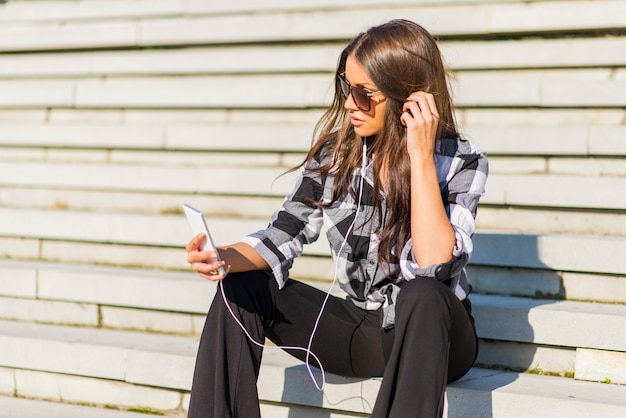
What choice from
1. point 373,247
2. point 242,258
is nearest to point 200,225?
point 242,258

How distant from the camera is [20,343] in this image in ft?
14.2

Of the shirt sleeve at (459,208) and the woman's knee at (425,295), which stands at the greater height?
the shirt sleeve at (459,208)

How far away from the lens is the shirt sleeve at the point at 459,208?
298 cm

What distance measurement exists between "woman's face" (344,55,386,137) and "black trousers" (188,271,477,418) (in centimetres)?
59

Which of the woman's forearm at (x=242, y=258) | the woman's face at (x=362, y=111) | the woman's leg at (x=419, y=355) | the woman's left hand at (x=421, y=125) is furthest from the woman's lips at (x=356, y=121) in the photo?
the woman's leg at (x=419, y=355)

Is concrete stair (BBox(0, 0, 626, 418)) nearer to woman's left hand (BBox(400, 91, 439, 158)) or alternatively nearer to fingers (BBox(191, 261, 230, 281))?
fingers (BBox(191, 261, 230, 281))

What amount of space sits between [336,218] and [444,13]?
2215mm

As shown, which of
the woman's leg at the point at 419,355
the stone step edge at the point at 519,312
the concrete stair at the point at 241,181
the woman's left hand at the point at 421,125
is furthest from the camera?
the concrete stair at the point at 241,181

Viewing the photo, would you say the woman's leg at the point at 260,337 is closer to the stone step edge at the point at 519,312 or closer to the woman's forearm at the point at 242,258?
the woman's forearm at the point at 242,258

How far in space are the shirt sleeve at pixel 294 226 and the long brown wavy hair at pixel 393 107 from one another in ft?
0.23

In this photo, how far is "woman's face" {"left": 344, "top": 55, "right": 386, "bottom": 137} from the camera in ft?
10.3

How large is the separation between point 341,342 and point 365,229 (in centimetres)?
40

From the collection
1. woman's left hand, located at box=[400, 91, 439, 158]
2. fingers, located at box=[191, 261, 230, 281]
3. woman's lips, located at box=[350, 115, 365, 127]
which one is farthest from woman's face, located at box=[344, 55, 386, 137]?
fingers, located at box=[191, 261, 230, 281]

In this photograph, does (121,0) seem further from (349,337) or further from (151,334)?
(349,337)
